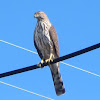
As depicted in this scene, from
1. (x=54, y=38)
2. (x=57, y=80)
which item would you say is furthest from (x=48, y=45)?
(x=57, y=80)

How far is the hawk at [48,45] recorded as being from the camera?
7.73m

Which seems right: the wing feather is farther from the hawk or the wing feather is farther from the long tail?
the long tail

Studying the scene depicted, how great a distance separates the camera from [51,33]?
781cm

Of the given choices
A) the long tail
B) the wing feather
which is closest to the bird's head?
the wing feather

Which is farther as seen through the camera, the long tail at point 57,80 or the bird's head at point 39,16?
the bird's head at point 39,16

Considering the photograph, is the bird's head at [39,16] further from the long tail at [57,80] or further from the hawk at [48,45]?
the long tail at [57,80]

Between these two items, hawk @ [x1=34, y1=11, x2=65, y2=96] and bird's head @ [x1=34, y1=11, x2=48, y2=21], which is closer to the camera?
hawk @ [x1=34, y1=11, x2=65, y2=96]

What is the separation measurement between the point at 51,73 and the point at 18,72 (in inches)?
120

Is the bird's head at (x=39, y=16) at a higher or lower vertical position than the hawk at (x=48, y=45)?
higher

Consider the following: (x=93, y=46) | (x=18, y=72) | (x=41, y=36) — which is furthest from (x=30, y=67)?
(x=41, y=36)

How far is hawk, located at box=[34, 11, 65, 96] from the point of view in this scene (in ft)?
25.3

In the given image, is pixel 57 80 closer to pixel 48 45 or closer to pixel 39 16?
pixel 48 45

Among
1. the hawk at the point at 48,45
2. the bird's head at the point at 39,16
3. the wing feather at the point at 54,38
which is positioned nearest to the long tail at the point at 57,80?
the hawk at the point at 48,45

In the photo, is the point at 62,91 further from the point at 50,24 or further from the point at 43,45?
the point at 50,24
